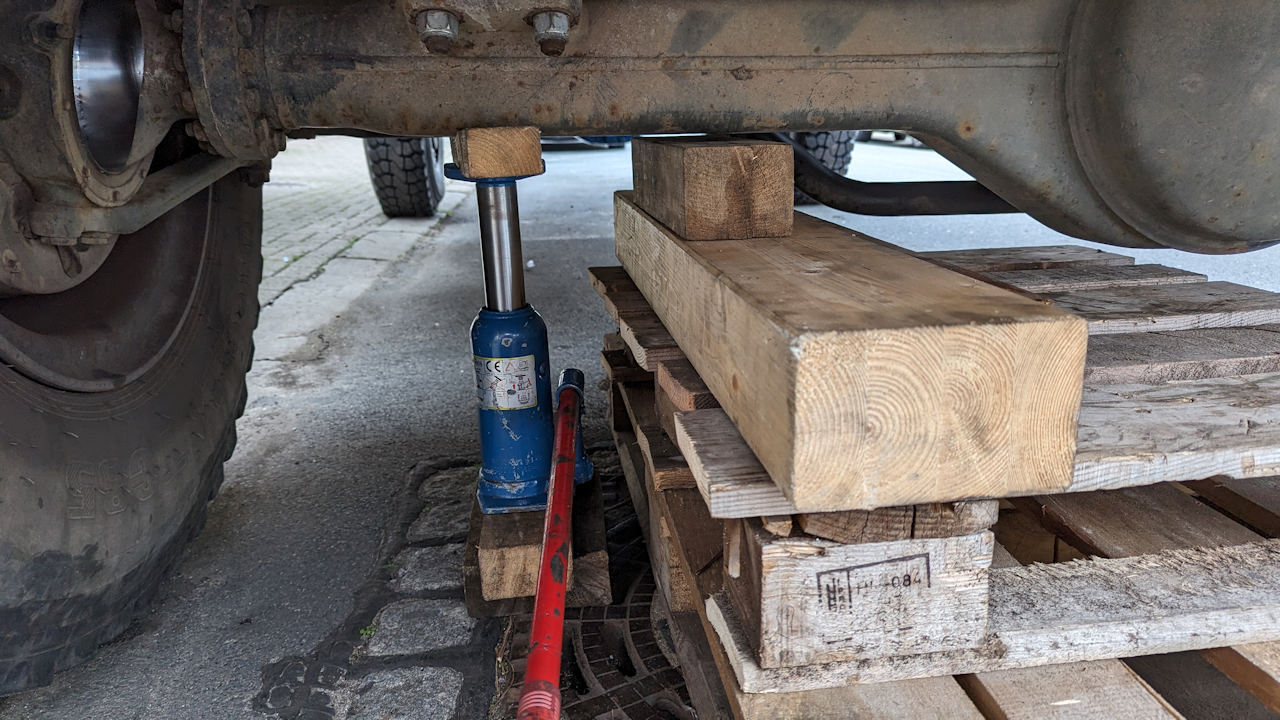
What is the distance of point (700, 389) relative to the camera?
4.24 feet

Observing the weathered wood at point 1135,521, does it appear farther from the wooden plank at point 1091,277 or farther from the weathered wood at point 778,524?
the weathered wood at point 778,524

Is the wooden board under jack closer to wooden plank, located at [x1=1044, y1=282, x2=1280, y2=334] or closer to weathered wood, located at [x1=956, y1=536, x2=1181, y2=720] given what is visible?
weathered wood, located at [x1=956, y1=536, x2=1181, y2=720]

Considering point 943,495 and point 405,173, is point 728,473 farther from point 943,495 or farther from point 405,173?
point 405,173

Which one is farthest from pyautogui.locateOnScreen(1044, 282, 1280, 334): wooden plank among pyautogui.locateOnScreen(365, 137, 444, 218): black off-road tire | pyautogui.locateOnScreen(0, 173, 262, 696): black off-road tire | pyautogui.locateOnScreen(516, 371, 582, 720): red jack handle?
pyautogui.locateOnScreen(365, 137, 444, 218): black off-road tire

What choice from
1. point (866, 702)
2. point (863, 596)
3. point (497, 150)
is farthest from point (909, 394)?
point (497, 150)

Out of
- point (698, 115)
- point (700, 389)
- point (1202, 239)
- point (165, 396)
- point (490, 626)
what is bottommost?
point (490, 626)

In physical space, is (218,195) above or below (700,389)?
above

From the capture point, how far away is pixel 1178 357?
1.32m

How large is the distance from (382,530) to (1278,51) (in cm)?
220

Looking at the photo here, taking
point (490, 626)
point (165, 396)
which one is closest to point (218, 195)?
point (165, 396)

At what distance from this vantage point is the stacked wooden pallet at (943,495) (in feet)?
2.85

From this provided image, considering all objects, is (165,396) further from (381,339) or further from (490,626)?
(381,339)

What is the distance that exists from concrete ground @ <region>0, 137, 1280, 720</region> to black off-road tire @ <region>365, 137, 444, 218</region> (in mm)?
1165

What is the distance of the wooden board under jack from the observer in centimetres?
187
